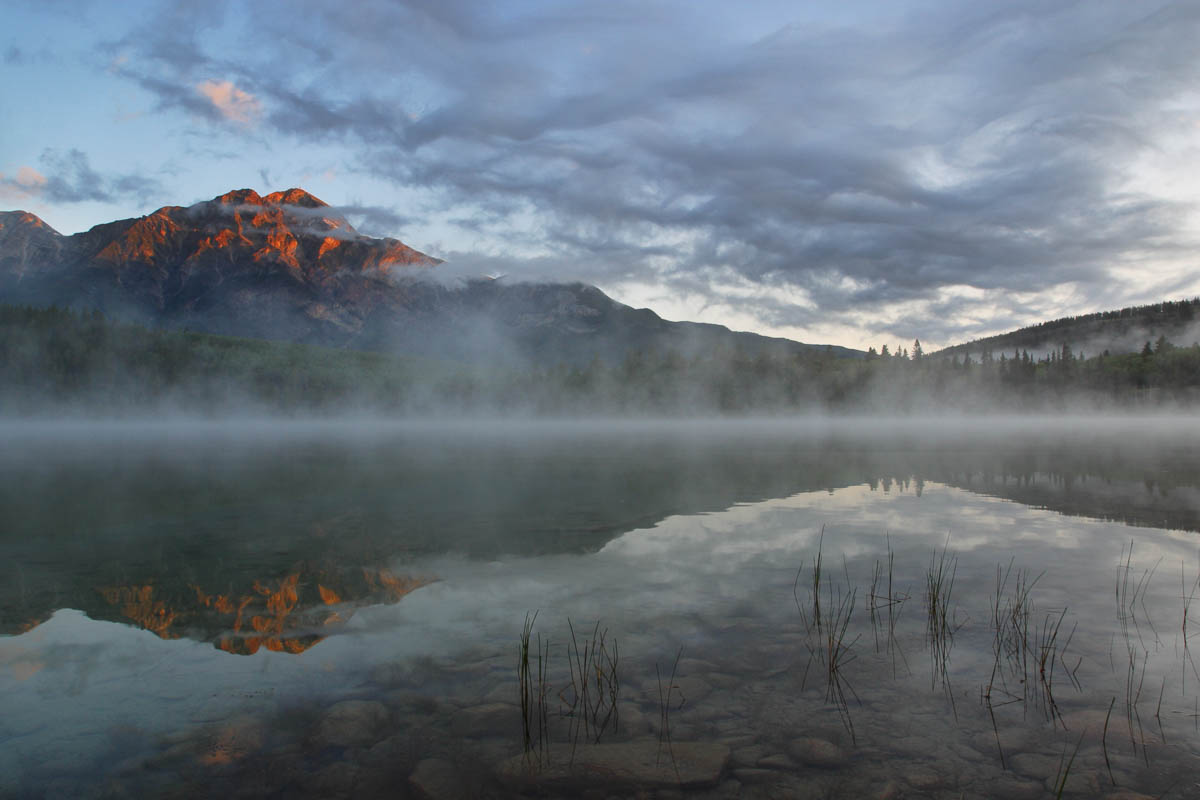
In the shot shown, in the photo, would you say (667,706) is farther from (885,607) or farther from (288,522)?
(288,522)

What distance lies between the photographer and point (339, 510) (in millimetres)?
23312

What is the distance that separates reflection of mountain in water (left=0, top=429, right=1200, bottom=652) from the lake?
0.16m

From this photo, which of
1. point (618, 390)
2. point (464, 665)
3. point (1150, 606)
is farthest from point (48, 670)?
Result: point (618, 390)

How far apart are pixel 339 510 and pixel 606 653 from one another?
641 inches

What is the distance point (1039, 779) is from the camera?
6.43m

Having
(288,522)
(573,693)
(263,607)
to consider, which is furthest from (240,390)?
(573,693)

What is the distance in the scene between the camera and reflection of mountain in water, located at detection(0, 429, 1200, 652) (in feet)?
41.7

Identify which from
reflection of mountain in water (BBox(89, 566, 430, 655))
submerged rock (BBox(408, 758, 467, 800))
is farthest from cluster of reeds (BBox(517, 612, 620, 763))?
reflection of mountain in water (BBox(89, 566, 430, 655))

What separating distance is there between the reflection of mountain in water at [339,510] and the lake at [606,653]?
0.16 m

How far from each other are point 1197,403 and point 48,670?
25246 cm

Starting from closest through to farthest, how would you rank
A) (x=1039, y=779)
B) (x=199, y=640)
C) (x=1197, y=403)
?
(x=1039, y=779) < (x=199, y=640) < (x=1197, y=403)

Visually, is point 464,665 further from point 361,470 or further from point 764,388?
point 764,388

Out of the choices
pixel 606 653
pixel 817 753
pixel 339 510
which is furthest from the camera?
pixel 339 510

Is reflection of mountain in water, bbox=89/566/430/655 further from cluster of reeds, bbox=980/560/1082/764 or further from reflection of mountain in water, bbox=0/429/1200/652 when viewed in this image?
cluster of reeds, bbox=980/560/1082/764
